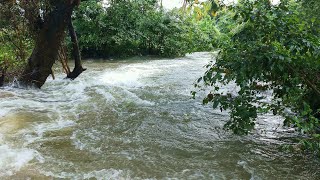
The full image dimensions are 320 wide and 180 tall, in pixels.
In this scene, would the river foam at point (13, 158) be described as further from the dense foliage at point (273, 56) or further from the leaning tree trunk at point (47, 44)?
the leaning tree trunk at point (47, 44)

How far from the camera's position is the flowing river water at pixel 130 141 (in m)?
3.55

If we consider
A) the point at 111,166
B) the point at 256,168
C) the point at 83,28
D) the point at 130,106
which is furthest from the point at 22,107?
the point at 83,28

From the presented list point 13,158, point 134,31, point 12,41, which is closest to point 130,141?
point 13,158

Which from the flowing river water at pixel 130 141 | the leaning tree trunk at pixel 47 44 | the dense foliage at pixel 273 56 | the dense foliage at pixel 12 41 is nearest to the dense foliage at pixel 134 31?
the dense foliage at pixel 12 41

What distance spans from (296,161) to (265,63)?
1.20 metres

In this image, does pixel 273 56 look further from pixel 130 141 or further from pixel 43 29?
pixel 43 29

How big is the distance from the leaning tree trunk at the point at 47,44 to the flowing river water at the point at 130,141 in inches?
14.3

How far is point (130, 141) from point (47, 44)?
143 inches

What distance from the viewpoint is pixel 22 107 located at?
5.93m

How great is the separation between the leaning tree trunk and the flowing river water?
363 millimetres

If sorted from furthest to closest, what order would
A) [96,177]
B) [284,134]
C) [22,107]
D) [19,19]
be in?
[19,19] → [22,107] → [284,134] → [96,177]

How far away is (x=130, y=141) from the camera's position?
14.5 feet

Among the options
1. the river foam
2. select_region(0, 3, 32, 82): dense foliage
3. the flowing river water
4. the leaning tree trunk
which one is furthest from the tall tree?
the river foam

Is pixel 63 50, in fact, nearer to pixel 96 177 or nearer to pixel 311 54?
pixel 96 177
